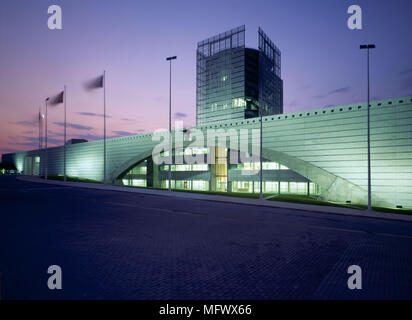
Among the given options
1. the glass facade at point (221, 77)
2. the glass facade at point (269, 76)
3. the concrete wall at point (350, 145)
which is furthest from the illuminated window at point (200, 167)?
the glass facade at point (269, 76)

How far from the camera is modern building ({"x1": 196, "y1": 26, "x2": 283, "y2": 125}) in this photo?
291ft

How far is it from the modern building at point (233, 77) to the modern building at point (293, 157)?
160 feet

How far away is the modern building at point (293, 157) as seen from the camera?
22.2 m

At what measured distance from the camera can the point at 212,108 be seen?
95.5 meters

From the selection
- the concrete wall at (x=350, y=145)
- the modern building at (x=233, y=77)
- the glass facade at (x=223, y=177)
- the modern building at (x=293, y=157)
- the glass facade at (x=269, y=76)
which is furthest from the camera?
the glass facade at (x=269, y=76)

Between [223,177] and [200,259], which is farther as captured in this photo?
[223,177]

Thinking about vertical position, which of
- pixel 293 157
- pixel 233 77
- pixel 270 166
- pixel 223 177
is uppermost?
pixel 233 77

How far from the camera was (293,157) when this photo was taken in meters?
28.3

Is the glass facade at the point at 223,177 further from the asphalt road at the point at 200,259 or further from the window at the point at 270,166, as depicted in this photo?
the asphalt road at the point at 200,259

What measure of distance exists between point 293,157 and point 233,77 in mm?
70113

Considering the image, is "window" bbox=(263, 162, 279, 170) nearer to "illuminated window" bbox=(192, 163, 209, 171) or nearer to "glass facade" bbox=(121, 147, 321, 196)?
"glass facade" bbox=(121, 147, 321, 196)

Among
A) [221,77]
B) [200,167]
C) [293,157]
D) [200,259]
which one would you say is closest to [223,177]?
[200,167]

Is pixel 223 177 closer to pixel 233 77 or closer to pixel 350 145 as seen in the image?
pixel 350 145

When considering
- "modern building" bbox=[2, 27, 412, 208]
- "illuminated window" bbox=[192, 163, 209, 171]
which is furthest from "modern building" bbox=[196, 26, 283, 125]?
"modern building" bbox=[2, 27, 412, 208]
